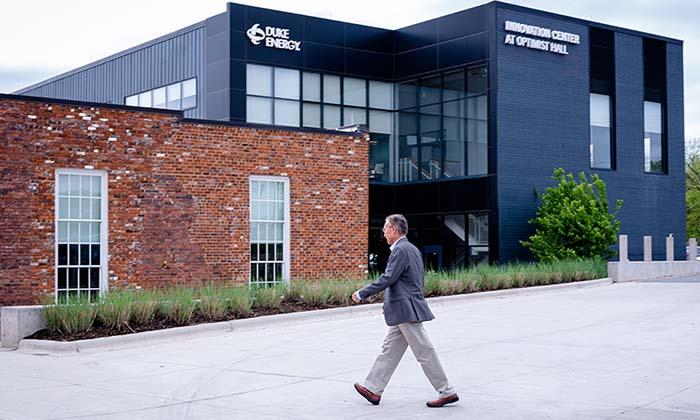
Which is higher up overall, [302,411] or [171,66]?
[171,66]

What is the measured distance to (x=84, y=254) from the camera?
21750 millimetres

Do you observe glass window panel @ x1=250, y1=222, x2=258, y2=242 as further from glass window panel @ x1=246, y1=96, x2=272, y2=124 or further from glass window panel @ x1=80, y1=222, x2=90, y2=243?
glass window panel @ x1=246, y1=96, x2=272, y2=124

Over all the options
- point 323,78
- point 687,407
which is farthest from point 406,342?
point 323,78

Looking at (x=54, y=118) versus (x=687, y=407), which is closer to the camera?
(x=687, y=407)

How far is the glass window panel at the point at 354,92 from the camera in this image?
119 feet

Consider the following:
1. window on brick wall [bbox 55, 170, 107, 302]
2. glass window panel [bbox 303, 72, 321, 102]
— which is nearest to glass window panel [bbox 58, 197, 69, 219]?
window on brick wall [bbox 55, 170, 107, 302]

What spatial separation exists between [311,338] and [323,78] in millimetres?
20511

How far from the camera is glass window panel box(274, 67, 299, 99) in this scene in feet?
113

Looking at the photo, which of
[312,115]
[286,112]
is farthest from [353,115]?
[286,112]

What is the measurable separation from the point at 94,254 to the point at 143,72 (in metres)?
18.2

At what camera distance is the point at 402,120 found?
36875mm

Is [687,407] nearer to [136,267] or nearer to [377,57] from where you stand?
[136,267]

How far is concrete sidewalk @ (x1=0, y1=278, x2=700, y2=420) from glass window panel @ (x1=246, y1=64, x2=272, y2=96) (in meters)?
16.1

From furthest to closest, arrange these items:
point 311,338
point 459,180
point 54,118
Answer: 1. point 459,180
2. point 54,118
3. point 311,338
